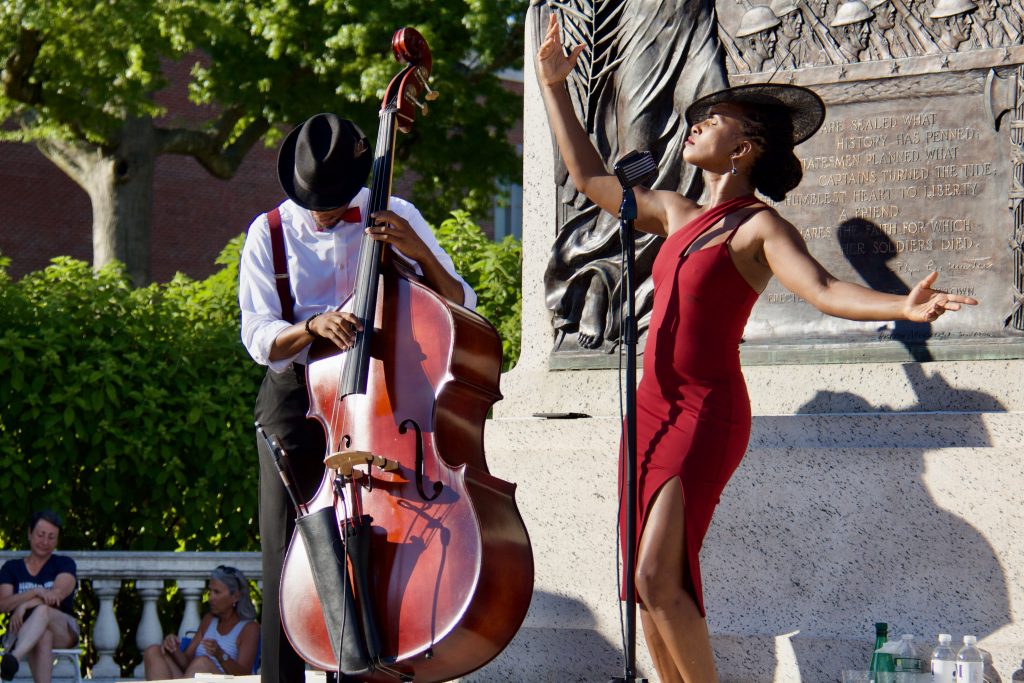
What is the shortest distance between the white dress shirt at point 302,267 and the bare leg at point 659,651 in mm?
1220

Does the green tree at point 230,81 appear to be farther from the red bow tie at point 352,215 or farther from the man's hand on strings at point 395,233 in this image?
the man's hand on strings at point 395,233

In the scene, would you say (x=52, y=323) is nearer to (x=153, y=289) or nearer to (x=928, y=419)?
(x=153, y=289)

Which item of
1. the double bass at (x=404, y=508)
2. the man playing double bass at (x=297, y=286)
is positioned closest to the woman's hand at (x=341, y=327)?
the double bass at (x=404, y=508)

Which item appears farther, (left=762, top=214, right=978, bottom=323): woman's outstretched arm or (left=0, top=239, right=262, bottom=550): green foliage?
(left=0, top=239, right=262, bottom=550): green foliage

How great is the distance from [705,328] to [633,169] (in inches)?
20.1

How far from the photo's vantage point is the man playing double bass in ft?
15.5

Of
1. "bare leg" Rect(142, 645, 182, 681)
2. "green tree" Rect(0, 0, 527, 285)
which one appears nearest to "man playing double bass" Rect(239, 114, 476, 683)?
"bare leg" Rect(142, 645, 182, 681)

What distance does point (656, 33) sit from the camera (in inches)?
233

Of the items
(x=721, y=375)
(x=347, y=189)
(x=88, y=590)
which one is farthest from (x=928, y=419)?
(x=88, y=590)

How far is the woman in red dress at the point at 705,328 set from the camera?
414cm

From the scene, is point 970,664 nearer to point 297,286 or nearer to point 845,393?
point 845,393

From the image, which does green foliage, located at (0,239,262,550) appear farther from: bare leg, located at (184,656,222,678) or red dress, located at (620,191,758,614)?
red dress, located at (620,191,758,614)

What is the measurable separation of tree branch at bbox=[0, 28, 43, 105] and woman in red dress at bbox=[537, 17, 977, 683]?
1337cm

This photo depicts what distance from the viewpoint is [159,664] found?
28.4 feet
